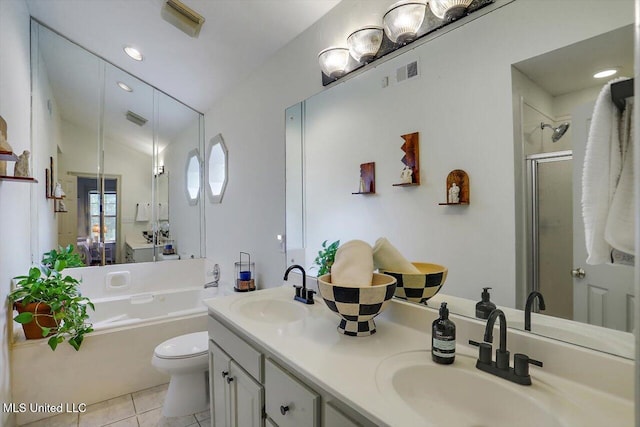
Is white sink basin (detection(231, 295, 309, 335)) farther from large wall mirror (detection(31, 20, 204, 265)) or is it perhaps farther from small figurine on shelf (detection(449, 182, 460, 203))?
large wall mirror (detection(31, 20, 204, 265))

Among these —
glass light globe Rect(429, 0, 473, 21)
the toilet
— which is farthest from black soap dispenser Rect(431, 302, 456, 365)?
the toilet

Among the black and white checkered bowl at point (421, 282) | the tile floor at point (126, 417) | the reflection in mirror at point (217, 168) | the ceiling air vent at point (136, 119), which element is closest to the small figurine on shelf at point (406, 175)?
the black and white checkered bowl at point (421, 282)

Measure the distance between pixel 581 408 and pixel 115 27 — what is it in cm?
362

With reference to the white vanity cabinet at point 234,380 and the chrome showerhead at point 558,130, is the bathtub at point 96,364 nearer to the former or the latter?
the white vanity cabinet at point 234,380

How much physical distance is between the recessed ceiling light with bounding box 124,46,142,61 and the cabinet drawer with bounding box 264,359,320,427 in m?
3.07

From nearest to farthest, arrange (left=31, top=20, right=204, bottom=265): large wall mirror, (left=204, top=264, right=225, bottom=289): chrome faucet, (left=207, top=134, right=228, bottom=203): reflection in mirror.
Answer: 1. (left=31, top=20, right=204, bottom=265): large wall mirror
2. (left=207, top=134, right=228, bottom=203): reflection in mirror
3. (left=204, top=264, right=225, bottom=289): chrome faucet

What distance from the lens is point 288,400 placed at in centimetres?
99

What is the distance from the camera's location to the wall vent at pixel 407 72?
1.38 meters

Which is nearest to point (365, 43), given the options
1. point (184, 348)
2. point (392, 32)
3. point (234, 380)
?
point (392, 32)

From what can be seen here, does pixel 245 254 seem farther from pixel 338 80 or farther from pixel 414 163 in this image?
pixel 414 163

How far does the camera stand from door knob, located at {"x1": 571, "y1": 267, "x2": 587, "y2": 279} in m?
0.89

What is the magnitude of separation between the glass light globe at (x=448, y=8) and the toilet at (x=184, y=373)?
90.7 inches

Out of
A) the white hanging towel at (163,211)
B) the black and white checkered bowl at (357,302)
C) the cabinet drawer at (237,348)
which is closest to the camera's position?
the black and white checkered bowl at (357,302)

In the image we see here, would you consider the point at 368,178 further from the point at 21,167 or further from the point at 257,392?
the point at 21,167
